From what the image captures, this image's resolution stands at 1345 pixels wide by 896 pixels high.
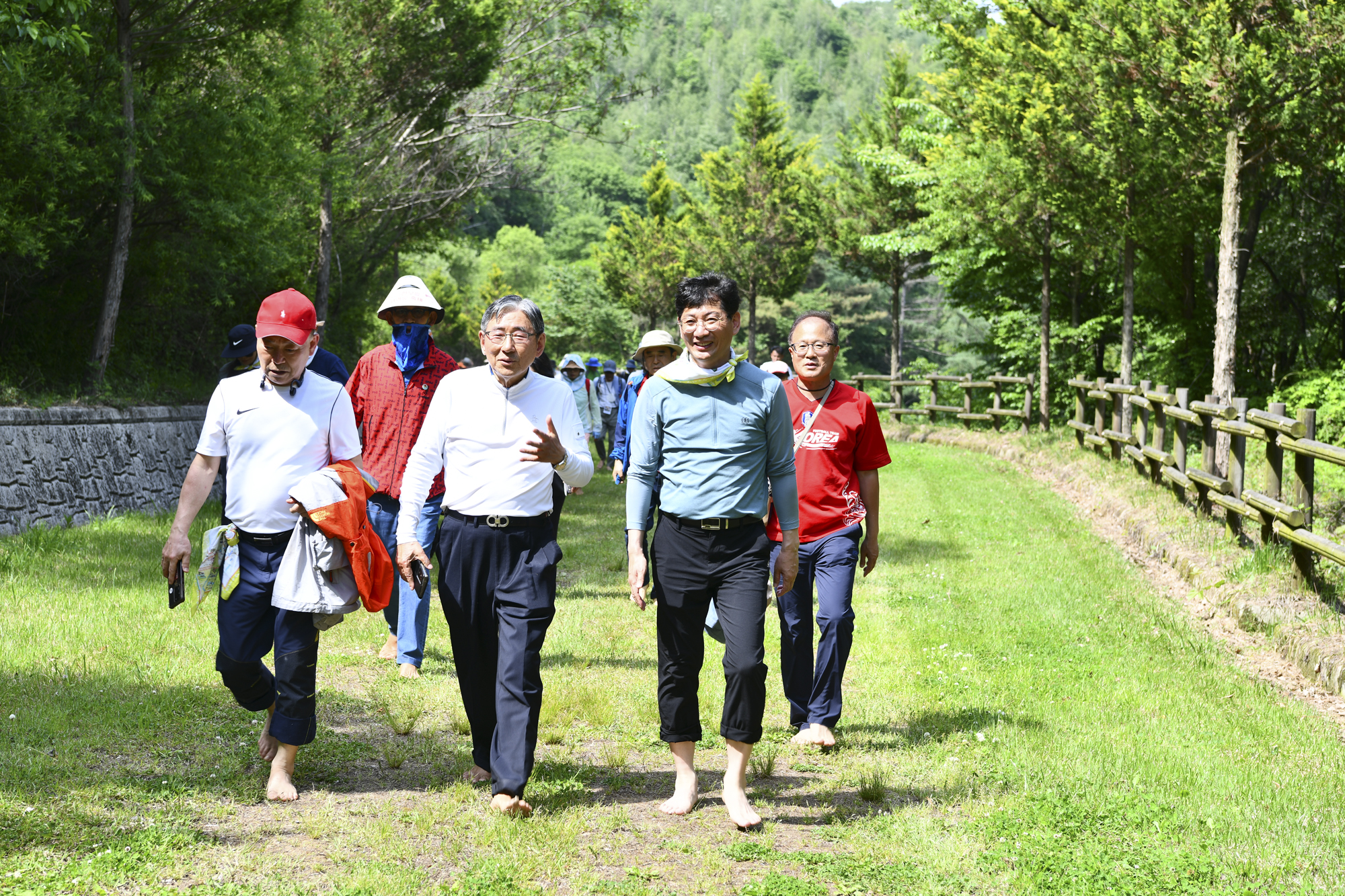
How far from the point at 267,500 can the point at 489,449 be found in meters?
0.92

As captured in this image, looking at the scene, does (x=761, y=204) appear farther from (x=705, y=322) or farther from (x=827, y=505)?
(x=705, y=322)

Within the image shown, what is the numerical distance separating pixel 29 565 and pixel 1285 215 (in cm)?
1962

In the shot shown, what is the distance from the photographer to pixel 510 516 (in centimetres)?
468

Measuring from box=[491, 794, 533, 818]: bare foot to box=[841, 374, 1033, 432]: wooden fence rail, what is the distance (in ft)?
64.8

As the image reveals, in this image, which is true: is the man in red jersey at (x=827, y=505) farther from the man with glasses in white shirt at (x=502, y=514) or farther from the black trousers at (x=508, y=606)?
the black trousers at (x=508, y=606)

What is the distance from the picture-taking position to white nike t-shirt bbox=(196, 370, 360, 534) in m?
4.87

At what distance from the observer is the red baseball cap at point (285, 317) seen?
15.8ft

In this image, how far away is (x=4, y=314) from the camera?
13141 mm

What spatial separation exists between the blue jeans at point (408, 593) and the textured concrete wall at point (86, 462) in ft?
18.7

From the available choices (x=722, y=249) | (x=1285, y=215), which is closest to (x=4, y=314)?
(x=1285, y=215)

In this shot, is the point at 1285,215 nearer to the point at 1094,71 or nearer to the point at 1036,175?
the point at 1036,175

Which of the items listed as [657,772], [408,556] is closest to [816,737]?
[657,772]

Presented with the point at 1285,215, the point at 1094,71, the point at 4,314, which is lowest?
the point at 4,314

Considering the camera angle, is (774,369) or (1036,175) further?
(1036,175)
